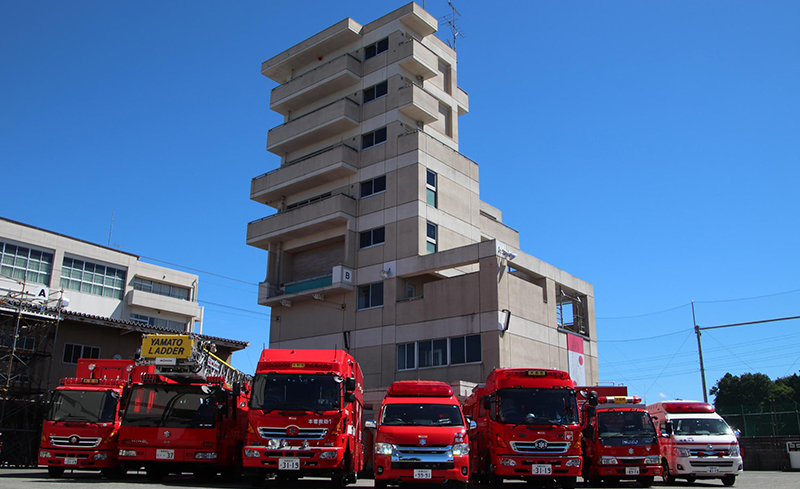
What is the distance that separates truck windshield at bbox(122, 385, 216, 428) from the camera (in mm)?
19031

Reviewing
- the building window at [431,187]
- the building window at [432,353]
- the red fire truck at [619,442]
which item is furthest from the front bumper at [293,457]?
the building window at [431,187]

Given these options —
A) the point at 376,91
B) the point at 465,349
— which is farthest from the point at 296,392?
the point at 376,91

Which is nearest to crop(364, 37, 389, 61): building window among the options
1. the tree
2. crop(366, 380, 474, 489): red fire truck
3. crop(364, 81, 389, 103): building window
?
crop(364, 81, 389, 103): building window

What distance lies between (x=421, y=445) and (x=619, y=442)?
7729 millimetres

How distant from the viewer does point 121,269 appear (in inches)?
2183

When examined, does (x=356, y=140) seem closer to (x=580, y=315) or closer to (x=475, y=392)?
(x=580, y=315)

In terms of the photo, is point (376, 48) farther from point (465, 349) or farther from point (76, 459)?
point (76, 459)

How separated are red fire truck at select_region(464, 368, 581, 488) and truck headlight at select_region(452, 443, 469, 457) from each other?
6.75ft

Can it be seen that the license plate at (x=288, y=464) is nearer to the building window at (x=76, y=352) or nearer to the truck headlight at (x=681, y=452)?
the truck headlight at (x=681, y=452)

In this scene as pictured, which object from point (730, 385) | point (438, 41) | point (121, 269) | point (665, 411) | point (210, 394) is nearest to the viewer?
point (210, 394)

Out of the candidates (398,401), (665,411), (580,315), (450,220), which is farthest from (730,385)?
(398,401)

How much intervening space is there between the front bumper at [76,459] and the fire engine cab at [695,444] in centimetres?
1774

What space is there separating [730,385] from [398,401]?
288 ft

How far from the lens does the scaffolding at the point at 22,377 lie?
1161 inches
